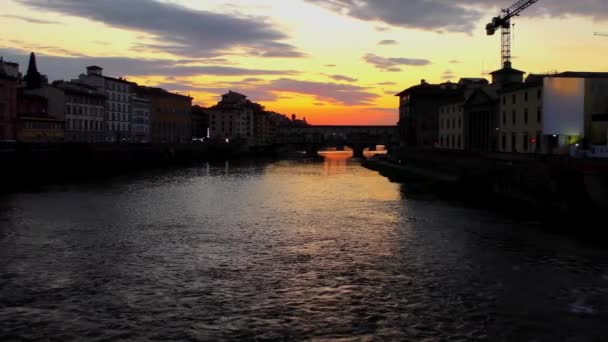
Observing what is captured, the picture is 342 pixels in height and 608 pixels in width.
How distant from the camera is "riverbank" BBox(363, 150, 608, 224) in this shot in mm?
42250

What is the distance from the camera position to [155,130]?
177 meters

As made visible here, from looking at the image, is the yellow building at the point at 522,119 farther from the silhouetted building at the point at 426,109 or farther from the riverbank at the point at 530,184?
the silhouetted building at the point at 426,109

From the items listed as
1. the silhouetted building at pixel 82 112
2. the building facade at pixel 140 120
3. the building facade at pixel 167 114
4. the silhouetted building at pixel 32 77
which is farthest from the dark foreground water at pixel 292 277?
the building facade at pixel 167 114

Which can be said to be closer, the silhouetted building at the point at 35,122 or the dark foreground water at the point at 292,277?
the dark foreground water at the point at 292,277

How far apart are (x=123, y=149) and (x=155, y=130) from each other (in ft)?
211

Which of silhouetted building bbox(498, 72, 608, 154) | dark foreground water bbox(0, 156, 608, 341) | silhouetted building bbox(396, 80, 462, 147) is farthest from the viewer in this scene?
silhouetted building bbox(396, 80, 462, 147)

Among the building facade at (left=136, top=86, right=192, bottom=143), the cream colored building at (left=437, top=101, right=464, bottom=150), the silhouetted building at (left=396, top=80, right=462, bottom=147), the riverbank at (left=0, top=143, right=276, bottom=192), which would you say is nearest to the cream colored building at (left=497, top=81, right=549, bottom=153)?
the cream colored building at (left=437, top=101, right=464, bottom=150)

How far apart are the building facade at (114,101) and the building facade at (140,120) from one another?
2948 millimetres

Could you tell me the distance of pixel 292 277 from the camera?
84.7ft

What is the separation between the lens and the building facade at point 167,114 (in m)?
174

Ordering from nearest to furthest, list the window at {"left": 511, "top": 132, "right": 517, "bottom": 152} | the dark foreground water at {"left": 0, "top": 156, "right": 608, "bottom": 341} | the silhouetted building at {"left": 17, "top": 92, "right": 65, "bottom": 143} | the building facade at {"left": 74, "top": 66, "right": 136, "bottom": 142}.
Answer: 1. the dark foreground water at {"left": 0, "top": 156, "right": 608, "bottom": 341}
2. the window at {"left": 511, "top": 132, "right": 517, "bottom": 152}
3. the silhouetted building at {"left": 17, "top": 92, "right": 65, "bottom": 143}
4. the building facade at {"left": 74, "top": 66, "right": 136, "bottom": 142}

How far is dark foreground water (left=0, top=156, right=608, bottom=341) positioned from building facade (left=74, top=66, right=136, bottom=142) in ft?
338

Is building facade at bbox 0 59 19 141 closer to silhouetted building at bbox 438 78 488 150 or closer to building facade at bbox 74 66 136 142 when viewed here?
building facade at bbox 74 66 136 142

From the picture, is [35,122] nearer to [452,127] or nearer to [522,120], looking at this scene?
[452,127]
